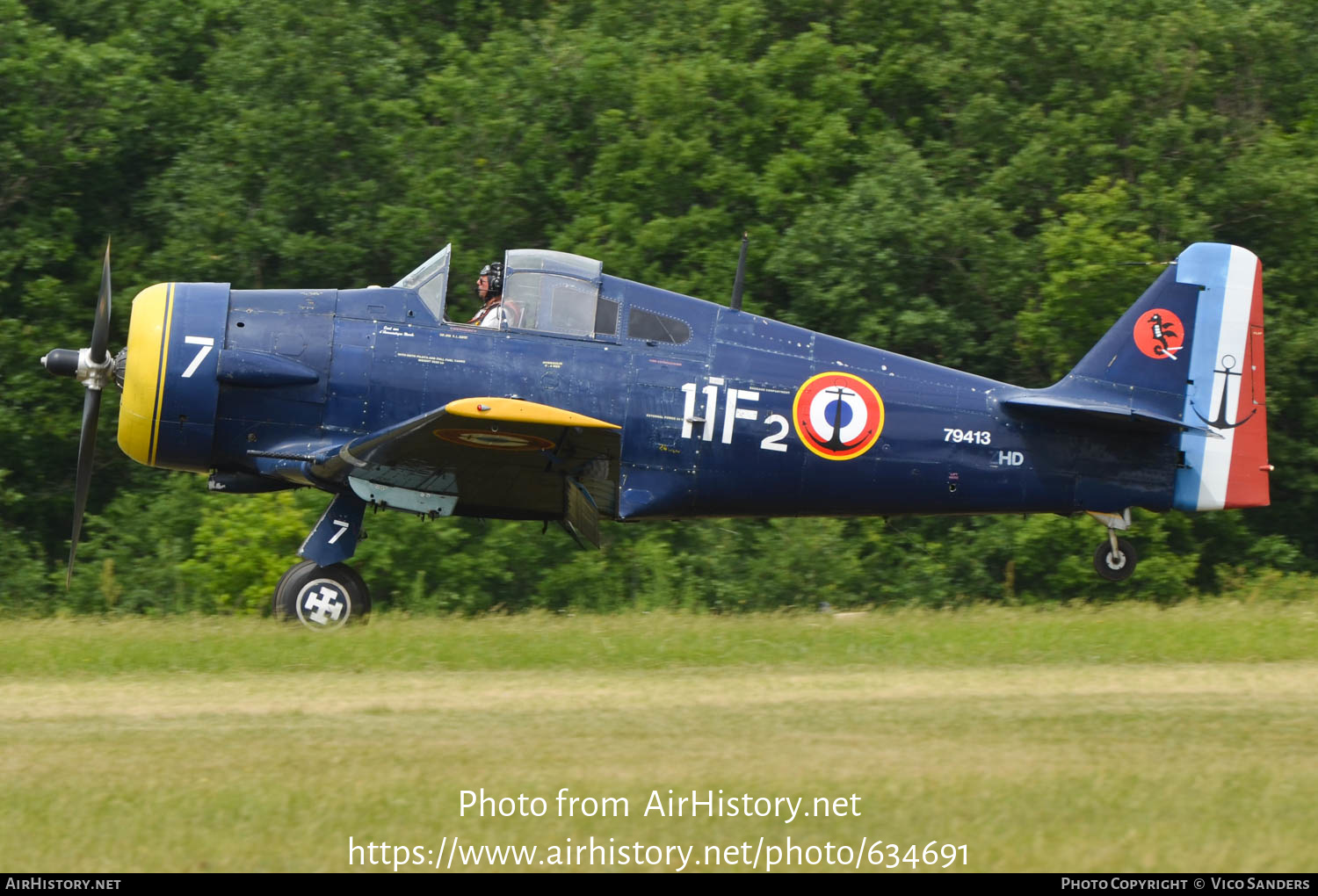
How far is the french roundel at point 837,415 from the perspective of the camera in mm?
10367

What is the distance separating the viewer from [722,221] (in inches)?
642

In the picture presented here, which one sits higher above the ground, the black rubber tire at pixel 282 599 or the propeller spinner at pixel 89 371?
the propeller spinner at pixel 89 371

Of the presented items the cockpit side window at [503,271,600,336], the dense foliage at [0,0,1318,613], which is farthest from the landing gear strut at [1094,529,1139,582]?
the cockpit side window at [503,271,600,336]

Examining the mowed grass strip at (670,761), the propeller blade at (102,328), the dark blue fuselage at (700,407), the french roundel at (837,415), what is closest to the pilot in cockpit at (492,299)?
the dark blue fuselage at (700,407)

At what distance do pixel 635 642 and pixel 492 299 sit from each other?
265cm

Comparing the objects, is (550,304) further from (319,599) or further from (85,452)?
(85,452)

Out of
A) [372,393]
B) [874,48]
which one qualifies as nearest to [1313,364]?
[874,48]

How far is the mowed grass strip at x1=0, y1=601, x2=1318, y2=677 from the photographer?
29.3 ft

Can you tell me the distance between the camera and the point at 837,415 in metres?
10.4

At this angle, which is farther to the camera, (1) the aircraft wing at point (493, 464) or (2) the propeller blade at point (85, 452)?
(2) the propeller blade at point (85, 452)

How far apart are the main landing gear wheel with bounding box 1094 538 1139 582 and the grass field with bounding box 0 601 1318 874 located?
1.98 feet

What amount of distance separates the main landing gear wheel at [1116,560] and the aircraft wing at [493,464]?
3.79m

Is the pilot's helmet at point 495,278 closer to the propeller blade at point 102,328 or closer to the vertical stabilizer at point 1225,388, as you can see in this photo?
the propeller blade at point 102,328

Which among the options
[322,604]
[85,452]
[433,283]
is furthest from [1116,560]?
[85,452]
